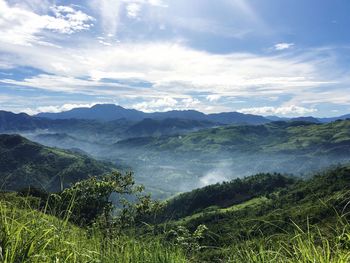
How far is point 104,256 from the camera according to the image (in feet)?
17.1

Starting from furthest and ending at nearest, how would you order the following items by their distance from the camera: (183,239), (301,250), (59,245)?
1. (183,239)
2. (59,245)
3. (301,250)

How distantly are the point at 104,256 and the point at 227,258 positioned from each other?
1.60m

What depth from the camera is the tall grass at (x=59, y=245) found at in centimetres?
432

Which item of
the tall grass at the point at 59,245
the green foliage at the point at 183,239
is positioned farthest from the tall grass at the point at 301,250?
the tall grass at the point at 59,245

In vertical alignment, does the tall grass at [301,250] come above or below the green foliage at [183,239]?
above

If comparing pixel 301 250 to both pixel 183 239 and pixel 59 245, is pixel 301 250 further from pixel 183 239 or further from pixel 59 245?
pixel 59 245

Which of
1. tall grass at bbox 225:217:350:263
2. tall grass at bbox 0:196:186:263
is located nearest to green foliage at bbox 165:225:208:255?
tall grass at bbox 0:196:186:263

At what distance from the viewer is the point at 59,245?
4.97 m

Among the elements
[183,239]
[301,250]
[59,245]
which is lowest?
[183,239]

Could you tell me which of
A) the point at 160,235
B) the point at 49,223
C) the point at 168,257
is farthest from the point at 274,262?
the point at 49,223

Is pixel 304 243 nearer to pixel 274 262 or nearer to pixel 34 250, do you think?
pixel 274 262

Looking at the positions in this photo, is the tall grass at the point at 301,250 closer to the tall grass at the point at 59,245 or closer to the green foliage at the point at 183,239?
the green foliage at the point at 183,239

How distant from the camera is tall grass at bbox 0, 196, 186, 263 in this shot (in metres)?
4.32

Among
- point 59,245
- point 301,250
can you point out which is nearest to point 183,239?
point 59,245
